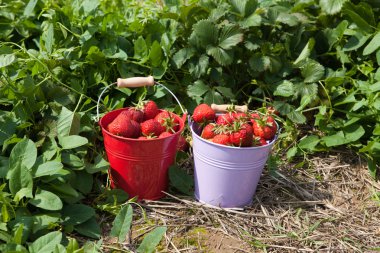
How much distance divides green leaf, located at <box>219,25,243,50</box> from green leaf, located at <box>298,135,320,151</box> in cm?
58

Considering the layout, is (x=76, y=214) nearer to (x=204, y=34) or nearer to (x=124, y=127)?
(x=124, y=127)

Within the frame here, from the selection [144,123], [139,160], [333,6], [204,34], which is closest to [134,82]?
[144,123]

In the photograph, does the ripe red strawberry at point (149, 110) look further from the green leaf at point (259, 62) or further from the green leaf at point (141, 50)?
the green leaf at point (259, 62)

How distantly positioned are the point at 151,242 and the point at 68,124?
1.98 feet

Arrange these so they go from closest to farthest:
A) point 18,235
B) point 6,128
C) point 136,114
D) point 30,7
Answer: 1. point 18,235
2. point 6,128
3. point 136,114
4. point 30,7

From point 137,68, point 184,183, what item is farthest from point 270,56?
point 184,183

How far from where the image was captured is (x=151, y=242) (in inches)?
62.7

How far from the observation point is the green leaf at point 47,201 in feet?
5.21

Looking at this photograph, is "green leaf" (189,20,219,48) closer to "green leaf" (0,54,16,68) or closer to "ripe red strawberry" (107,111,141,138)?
"ripe red strawberry" (107,111,141,138)

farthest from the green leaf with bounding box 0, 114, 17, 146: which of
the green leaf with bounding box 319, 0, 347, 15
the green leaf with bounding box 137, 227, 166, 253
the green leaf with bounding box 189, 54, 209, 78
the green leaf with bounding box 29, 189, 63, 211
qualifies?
the green leaf with bounding box 319, 0, 347, 15

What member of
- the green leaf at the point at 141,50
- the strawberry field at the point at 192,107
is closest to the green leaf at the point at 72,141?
the strawberry field at the point at 192,107

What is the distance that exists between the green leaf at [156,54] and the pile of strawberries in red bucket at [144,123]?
369mm

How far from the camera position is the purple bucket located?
1805 mm

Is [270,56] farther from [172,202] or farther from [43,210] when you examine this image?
[43,210]
